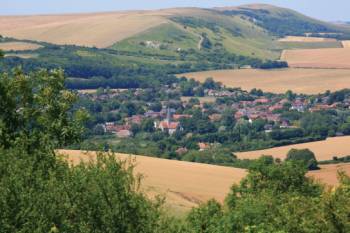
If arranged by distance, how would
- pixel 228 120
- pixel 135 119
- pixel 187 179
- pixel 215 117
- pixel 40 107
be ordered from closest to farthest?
pixel 40 107 < pixel 187 179 < pixel 228 120 < pixel 215 117 < pixel 135 119

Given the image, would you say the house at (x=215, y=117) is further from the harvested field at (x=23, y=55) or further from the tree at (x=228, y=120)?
the harvested field at (x=23, y=55)

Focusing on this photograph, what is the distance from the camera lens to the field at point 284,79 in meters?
156

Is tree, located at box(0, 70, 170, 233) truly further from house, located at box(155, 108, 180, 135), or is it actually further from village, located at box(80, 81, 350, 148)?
house, located at box(155, 108, 180, 135)

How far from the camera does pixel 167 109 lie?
14238 centimetres

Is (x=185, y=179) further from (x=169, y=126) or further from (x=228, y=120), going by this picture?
(x=228, y=120)

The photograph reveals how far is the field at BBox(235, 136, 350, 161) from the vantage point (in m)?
78.5

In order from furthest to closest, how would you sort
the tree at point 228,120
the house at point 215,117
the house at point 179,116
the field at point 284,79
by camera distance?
the field at point 284,79
the house at point 179,116
the house at point 215,117
the tree at point 228,120

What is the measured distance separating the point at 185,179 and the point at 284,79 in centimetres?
11833

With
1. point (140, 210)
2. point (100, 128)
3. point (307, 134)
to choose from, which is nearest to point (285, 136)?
point (307, 134)

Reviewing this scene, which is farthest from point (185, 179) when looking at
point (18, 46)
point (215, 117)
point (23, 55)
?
point (18, 46)

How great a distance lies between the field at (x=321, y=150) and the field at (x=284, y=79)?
62180 millimetres

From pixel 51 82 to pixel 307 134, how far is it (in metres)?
80.4

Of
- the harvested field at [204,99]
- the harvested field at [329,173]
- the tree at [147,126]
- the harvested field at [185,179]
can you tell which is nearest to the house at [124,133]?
the tree at [147,126]

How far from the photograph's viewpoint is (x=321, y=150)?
8206 centimetres
